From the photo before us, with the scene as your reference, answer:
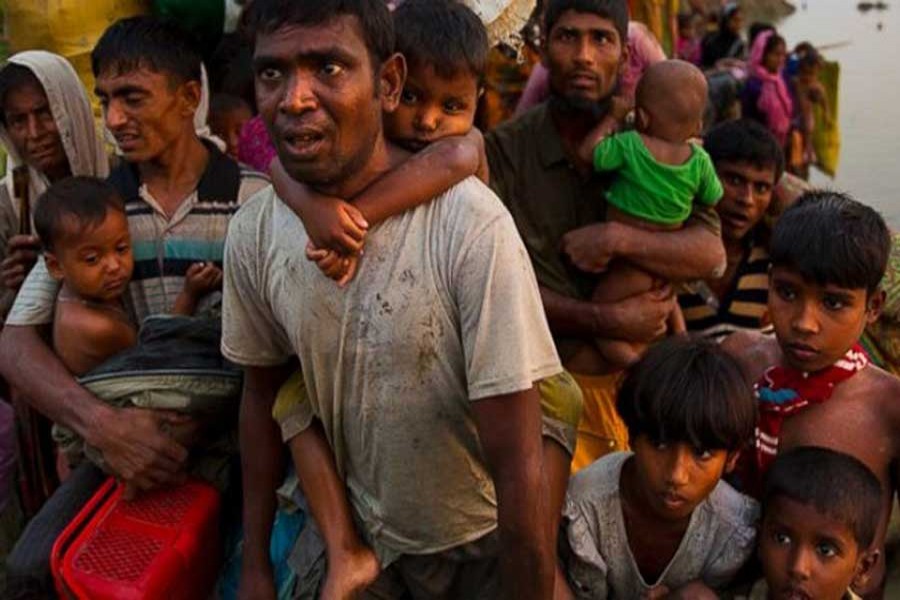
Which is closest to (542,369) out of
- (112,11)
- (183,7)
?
(183,7)

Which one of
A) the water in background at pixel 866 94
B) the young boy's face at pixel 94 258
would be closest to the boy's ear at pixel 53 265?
the young boy's face at pixel 94 258

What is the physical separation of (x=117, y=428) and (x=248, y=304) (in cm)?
57

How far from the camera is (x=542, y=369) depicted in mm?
1844

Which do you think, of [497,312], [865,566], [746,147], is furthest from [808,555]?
[746,147]

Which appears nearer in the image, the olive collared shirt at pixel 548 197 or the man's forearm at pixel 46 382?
the man's forearm at pixel 46 382

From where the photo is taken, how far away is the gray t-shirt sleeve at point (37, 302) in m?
2.65

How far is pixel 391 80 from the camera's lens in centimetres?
194

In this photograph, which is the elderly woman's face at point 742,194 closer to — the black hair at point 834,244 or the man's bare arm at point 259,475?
the black hair at point 834,244

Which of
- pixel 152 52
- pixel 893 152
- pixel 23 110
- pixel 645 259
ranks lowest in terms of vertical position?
pixel 893 152

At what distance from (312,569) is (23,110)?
1.68 m

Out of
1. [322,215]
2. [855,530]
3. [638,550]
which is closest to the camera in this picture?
[322,215]

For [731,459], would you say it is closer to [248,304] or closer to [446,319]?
[446,319]

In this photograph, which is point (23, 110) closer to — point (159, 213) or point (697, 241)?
point (159, 213)

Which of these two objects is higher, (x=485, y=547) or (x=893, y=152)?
(x=485, y=547)
